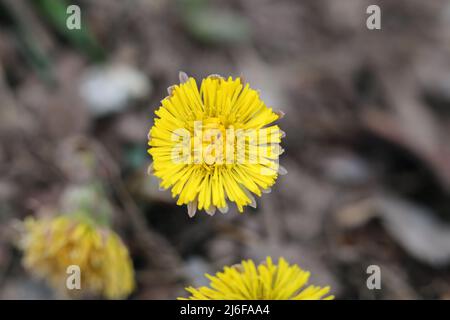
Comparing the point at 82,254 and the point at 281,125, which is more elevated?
the point at 281,125

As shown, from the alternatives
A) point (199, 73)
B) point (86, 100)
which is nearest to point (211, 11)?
point (199, 73)

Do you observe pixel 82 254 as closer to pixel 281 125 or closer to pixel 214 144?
pixel 214 144

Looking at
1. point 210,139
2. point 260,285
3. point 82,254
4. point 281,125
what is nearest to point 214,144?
point 210,139

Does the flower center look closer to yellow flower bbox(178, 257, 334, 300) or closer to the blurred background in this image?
yellow flower bbox(178, 257, 334, 300)

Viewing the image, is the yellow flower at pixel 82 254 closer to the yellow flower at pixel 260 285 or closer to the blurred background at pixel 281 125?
the blurred background at pixel 281 125

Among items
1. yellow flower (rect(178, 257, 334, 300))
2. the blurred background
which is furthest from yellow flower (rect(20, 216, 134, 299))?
yellow flower (rect(178, 257, 334, 300))

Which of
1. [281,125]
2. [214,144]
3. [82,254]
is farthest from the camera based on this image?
[281,125]

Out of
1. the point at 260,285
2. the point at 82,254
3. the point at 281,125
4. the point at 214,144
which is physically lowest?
the point at 260,285
